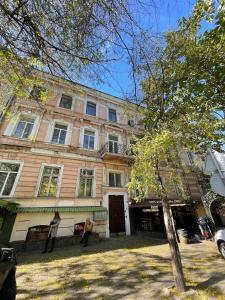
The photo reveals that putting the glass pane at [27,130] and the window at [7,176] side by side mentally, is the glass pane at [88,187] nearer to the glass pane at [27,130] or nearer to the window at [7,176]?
the window at [7,176]

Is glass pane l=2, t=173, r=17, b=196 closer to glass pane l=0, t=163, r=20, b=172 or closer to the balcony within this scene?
glass pane l=0, t=163, r=20, b=172

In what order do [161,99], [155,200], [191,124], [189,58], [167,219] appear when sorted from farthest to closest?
[155,200] < [189,58] < [191,124] < [161,99] < [167,219]

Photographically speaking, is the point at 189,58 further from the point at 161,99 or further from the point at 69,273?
the point at 69,273

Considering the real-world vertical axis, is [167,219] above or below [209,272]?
above

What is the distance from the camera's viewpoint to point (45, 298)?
3.80 m

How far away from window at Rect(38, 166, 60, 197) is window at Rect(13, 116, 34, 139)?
3.02m

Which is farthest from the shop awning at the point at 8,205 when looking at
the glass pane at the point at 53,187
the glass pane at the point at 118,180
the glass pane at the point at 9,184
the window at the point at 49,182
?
the glass pane at the point at 118,180

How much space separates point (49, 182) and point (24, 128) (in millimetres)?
4665

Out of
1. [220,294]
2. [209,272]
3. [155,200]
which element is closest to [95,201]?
[155,200]

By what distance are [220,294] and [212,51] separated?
9.26 metres

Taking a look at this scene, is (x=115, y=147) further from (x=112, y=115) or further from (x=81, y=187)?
(x=81, y=187)

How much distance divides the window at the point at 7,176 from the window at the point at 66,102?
7.10 metres

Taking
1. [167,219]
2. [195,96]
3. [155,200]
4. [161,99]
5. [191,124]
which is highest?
[195,96]

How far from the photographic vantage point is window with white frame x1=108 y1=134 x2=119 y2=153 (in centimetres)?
1547
